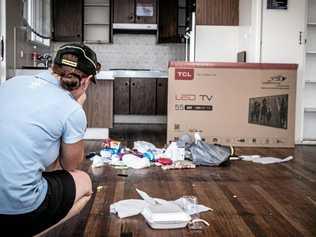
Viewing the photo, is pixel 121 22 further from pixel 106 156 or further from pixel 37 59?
pixel 106 156

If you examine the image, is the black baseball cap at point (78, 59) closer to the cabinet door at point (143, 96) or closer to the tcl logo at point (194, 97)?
the tcl logo at point (194, 97)

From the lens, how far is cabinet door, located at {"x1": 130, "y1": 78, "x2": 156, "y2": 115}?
7777mm

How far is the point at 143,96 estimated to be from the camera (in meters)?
7.81

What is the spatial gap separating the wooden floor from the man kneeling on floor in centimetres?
54

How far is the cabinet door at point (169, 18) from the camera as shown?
25.8 feet

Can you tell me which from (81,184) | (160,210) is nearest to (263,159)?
(160,210)

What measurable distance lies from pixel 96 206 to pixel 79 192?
84cm

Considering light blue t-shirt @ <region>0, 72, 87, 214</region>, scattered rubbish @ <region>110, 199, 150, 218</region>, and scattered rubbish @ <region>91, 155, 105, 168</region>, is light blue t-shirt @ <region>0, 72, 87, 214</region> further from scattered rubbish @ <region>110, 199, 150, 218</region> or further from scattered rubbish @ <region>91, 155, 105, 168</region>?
scattered rubbish @ <region>91, 155, 105, 168</region>

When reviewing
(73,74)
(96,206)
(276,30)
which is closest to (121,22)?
(276,30)

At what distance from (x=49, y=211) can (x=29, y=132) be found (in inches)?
13.3

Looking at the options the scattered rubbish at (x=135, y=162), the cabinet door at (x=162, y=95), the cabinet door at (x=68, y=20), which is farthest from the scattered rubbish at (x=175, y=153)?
the cabinet door at (x=68, y=20)

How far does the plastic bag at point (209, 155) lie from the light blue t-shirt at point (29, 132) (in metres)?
2.45

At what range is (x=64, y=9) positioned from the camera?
794 centimetres

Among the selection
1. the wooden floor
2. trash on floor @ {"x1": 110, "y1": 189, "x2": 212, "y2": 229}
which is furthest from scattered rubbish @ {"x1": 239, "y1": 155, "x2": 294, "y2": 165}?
trash on floor @ {"x1": 110, "y1": 189, "x2": 212, "y2": 229}
